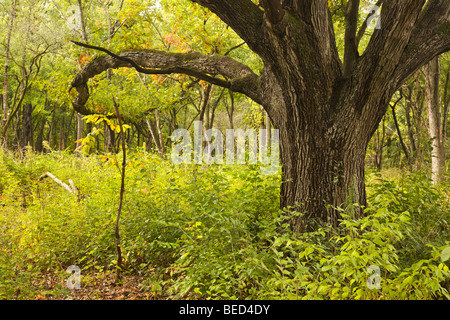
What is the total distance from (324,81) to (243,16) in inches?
48.5

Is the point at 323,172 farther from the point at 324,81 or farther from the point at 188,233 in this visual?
the point at 188,233

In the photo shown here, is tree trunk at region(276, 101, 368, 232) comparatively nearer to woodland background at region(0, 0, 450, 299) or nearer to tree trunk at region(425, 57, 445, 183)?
woodland background at region(0, 0, 450, 299)

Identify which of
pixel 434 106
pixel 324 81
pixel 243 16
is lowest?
pixel 324 81

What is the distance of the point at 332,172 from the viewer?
13.1ft

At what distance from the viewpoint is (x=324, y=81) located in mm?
3883

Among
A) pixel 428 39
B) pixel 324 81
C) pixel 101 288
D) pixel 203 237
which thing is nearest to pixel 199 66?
pixel 324 81

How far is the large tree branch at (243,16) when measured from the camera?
3.72 metres

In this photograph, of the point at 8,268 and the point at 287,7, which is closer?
the point at 8,268

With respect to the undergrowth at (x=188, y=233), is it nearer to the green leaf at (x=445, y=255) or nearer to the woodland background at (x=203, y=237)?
the woodland background at (x=203, y=237)

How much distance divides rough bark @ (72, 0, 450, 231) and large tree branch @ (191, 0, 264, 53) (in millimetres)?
12

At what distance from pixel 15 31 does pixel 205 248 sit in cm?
1752

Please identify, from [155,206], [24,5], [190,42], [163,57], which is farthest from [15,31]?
[155,206]

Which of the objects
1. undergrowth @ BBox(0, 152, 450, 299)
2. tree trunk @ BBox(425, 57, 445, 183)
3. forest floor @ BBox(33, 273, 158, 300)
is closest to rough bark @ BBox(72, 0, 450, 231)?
undergrowth @ BBox(0, 152, 450, 299)
